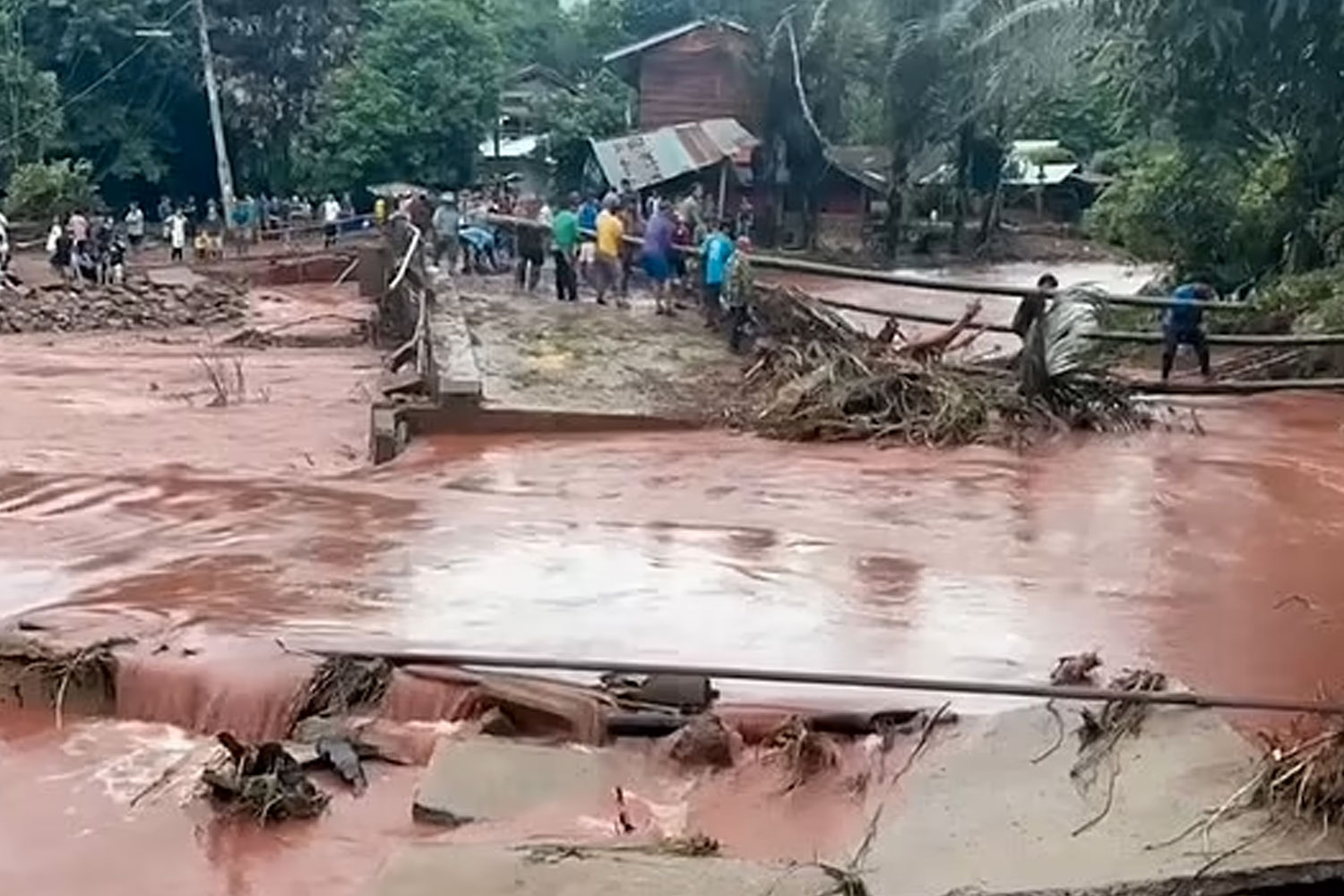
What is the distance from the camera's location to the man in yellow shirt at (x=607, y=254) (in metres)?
20.3

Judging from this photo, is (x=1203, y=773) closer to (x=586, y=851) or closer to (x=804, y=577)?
(x=586, y=851)

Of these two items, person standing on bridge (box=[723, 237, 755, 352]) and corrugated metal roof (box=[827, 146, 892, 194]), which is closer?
person standing on bridge (box=[723, 237, 755, 352])

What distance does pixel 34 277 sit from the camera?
32062 mm

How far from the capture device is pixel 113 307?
3042 centimetres

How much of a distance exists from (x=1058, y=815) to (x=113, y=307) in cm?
2722

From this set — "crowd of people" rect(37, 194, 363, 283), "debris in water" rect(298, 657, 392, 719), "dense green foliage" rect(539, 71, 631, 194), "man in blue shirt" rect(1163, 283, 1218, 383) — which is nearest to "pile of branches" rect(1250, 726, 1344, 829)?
"debris in water" rect(298, 657, 392, 719)

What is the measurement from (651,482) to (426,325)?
6667 mm

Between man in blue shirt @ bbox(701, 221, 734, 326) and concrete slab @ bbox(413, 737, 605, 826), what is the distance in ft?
36.2

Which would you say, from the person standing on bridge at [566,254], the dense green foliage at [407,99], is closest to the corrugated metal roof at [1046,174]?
the dense green foliage at [407,99]

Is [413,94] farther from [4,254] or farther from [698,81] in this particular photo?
[4,254]

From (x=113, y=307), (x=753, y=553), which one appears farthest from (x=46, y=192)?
(x=753, y=553)

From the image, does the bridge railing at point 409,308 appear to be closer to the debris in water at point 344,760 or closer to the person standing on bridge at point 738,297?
the person standing on bridge at point 738,297

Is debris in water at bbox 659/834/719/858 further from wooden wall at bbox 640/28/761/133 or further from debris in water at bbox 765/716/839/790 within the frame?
wooden wall at bbox 640/28/761/133

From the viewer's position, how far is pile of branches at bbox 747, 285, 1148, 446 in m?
13.6
